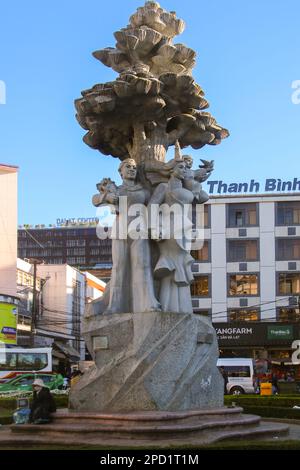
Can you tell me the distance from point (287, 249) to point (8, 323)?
21833mm

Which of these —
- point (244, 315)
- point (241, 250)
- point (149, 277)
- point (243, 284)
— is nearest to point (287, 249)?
point (241, 250)

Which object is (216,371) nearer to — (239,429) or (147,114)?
(239,429)

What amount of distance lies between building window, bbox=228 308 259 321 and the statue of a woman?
43231 millimetres

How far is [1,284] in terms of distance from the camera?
59031 millimetres

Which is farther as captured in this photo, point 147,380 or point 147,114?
point 147,114

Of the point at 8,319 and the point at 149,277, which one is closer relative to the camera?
the point at 149,277

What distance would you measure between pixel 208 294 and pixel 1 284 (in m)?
16.8

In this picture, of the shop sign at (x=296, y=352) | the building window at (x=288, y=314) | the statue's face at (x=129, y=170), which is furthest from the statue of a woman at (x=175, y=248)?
the building window at (x=288, y=314)

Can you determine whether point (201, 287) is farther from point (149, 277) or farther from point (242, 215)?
point (149, 277)

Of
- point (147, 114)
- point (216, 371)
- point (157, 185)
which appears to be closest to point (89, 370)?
point (216, 371)

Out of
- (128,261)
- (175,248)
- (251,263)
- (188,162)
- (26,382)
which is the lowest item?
(26,382)

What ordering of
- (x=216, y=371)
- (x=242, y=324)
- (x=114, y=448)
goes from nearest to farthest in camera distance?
1. (x=114, y=448)
2. (x=216, y=371)
3. (x=242, y=324)

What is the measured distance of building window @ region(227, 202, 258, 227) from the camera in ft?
187

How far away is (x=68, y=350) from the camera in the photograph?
71.1 meters
